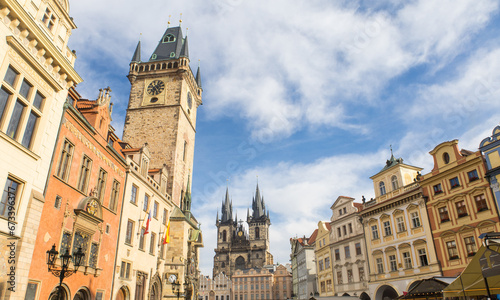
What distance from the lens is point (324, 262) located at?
44250 mm

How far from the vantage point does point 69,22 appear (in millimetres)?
17672

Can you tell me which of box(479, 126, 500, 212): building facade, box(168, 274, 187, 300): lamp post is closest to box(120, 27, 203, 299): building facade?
box(168, 274, 187, 300): lamp post

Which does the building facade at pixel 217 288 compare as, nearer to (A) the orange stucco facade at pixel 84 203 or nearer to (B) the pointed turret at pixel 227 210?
(B) the pointed turret at pixel 227 210

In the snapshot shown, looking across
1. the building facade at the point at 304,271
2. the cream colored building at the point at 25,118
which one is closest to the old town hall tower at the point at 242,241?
the building facade at the point at 304,271

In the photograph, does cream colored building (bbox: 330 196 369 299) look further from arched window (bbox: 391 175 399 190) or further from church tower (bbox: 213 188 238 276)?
church tower (bbox: 213 188 238 276)

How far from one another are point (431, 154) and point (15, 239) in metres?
29.8

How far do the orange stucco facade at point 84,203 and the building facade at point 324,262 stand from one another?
2832 cm

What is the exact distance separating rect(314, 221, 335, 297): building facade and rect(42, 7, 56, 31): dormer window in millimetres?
36880

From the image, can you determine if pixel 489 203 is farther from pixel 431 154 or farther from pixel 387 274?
pixel 387 274

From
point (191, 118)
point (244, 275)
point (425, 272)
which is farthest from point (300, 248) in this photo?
point (244, 275)

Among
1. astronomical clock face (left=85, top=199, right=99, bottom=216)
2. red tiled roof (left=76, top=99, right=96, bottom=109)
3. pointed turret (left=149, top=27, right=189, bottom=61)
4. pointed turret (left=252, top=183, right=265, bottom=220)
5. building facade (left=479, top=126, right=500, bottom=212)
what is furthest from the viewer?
pointed turret (left=252, top=183, right=265, bottom=220)

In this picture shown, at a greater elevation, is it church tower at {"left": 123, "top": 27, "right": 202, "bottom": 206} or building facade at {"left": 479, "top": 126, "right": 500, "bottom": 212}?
church tower at {"left": 123, "top": 27, "right": 202, "bottom": 206}

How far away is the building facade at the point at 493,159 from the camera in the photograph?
79.1 ft

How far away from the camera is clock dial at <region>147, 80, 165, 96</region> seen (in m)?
43.5
